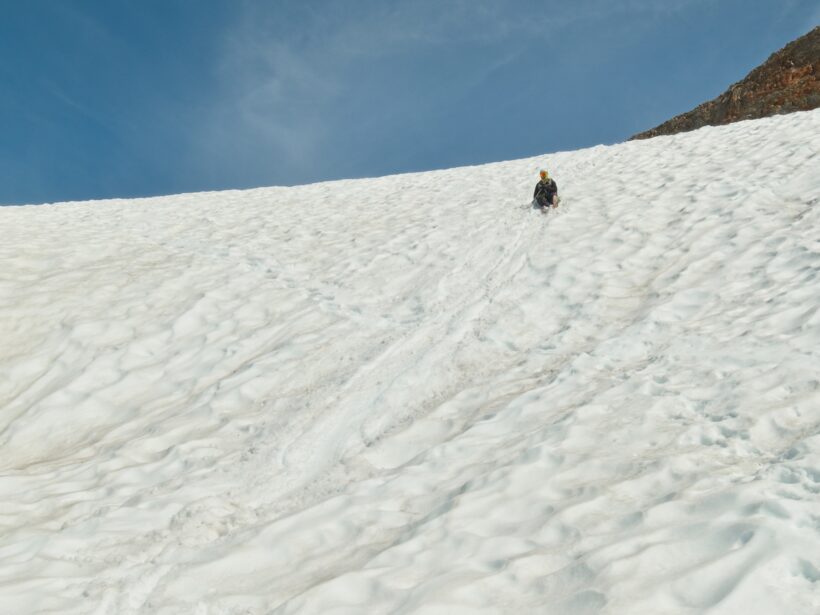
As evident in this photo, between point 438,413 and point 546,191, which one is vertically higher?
point 546,191

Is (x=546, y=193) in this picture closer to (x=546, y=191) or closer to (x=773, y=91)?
(x=546, y=191)

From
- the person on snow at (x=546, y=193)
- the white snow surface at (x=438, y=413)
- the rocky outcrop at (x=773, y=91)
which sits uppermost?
the rocky outcrop at (x=773, y=91)

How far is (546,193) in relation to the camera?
12.7 m

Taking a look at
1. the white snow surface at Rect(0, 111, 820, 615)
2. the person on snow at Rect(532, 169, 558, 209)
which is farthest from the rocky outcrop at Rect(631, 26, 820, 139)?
the person on snow at Rect(532, 169, 558, 209)

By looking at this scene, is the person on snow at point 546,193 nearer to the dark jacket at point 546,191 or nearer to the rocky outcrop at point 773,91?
the dark jacket at point 546,191

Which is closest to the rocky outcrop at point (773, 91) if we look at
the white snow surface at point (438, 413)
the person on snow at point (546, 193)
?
the white snow surface at point (438, 413)

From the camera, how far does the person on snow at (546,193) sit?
497 inches

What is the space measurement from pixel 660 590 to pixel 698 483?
3.46 ft

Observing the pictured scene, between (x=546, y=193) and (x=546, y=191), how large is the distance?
45mm

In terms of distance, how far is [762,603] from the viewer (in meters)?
2.78

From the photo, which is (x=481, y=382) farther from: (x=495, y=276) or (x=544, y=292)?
(x=495, y=276)

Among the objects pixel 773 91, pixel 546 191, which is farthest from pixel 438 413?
pixel 773 91

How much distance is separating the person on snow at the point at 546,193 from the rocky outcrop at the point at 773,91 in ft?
103

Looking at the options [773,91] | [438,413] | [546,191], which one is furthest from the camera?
[773,91]
